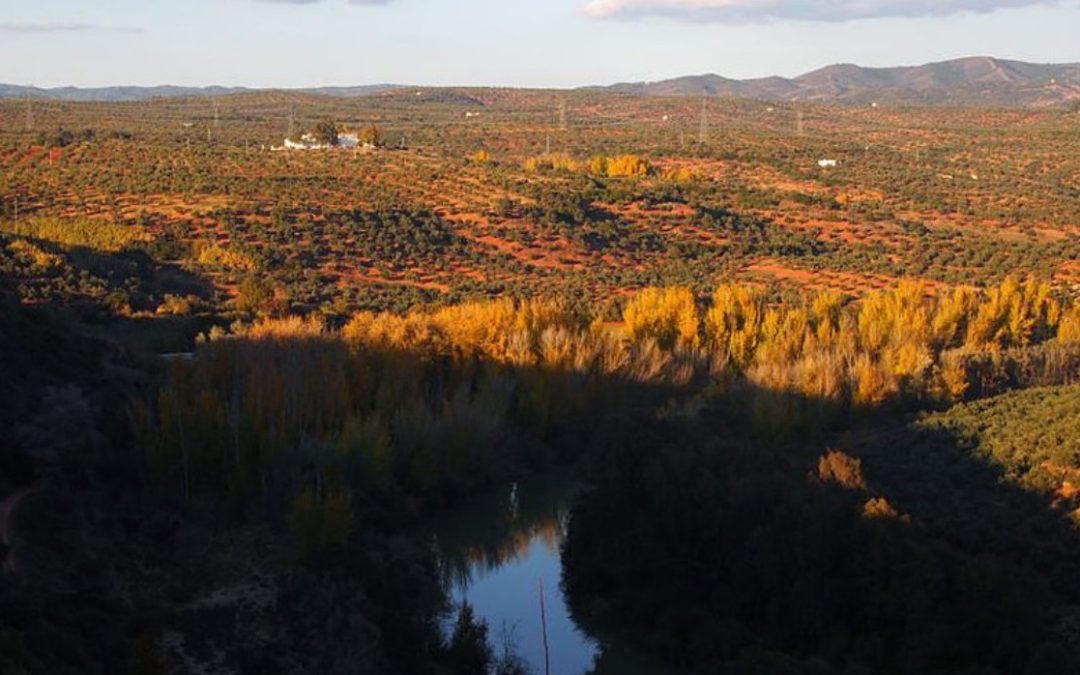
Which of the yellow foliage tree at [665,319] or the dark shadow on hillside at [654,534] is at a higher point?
the yellow foliage tree at [665,319]

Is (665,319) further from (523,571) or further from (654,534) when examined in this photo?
(654,534)

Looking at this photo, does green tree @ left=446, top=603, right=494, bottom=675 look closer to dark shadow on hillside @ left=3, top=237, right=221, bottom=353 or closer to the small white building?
dark shadow on hillside @ left=3, top=237, right=221, bottom=353

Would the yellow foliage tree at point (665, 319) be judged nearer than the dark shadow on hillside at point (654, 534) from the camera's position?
No

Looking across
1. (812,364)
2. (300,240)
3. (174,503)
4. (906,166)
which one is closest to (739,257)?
(300,240)

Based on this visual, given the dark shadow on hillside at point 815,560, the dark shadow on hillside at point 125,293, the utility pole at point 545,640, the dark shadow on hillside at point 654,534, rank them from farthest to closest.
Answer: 1. the dark shadow on hillside at point 125,293
2. the utility pole at point 545,640
3. the dark shadow on hillside at point 654,534
4. the dark shadow on hillside at point 815,560

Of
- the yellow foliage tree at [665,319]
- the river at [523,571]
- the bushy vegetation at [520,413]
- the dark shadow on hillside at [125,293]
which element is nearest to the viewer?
the bushy vegetation at [520,413]

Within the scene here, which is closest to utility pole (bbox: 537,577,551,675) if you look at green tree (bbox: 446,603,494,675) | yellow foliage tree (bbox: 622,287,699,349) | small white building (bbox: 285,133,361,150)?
green tree (bbox: 446,603,494,675)

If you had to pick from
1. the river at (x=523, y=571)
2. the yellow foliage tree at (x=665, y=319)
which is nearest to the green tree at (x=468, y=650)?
the river at (x=523, y=571)

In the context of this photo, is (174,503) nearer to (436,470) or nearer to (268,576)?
(268,576)

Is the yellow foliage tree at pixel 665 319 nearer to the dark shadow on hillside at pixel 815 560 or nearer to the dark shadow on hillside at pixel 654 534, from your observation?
the dark shadow on hillside at pixel 654 534
